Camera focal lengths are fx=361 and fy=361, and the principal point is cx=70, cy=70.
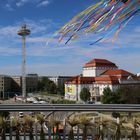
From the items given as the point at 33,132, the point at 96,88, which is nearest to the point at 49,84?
the point at 96,88

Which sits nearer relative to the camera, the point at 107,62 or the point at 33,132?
the point at 33,132

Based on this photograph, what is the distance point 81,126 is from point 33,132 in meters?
1.06

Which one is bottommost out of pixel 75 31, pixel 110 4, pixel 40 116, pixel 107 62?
pixel 40 116

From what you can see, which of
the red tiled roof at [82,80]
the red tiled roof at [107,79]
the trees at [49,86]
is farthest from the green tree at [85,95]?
the trees at [49,86]

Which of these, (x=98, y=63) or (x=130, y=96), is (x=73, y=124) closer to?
(x=130, y=96)

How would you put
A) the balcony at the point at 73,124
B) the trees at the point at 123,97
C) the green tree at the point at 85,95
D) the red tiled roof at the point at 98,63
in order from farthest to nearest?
the red tiled roof at the point at 98,63
the green tree at the point at 85,95
the trees at the point at 123,97
the balcony at the point at 73,124

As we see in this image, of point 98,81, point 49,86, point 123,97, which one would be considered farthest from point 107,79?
point 49,86

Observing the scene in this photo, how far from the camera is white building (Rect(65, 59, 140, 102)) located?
96.1 metres

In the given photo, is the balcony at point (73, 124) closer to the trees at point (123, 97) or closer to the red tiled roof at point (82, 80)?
the trees at point (123, 97)

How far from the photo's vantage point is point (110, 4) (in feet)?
10.9

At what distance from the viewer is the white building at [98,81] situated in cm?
9612

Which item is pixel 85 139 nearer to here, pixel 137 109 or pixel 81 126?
pixel 81 126

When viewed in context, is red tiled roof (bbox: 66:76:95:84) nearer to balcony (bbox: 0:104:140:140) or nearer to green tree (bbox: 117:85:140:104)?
green tree (bbox: 117:85:140:104)

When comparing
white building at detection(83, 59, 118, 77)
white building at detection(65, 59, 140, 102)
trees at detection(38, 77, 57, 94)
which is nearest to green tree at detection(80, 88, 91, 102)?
white building at detection(65, 59, 140, 102)
